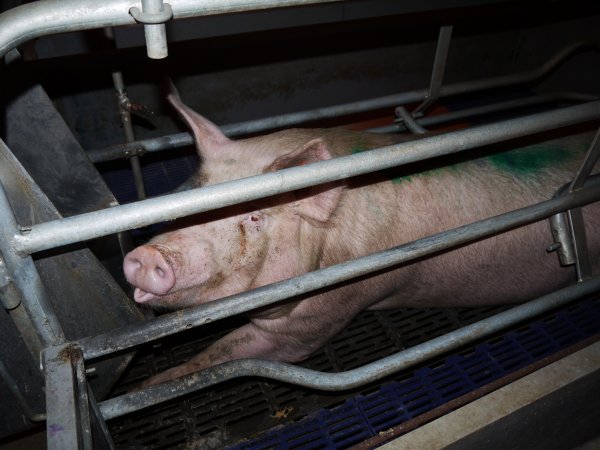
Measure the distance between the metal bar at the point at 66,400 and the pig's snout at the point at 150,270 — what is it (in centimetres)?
38

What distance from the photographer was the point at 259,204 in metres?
2.00

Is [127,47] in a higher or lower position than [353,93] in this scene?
lower

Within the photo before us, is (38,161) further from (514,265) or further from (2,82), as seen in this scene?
(514,265)

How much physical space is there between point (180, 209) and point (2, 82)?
4.19 ft

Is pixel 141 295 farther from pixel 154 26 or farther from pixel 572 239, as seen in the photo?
pixel 572 239

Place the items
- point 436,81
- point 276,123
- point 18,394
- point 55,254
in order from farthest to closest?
point 436,81 < point 276,123 < point 18,394 < point 55,254

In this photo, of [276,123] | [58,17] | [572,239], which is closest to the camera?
[58,17]

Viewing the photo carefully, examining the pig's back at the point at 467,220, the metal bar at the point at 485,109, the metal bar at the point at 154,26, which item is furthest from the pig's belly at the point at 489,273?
the metal bar at the point at 154,26

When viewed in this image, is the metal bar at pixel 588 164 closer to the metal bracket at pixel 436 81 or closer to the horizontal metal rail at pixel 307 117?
the metal bracket at pixel 436 81

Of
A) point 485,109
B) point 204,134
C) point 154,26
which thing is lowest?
point 154,26

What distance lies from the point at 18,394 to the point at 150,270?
758mm

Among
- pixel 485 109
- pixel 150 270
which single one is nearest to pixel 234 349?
pixel 150 270

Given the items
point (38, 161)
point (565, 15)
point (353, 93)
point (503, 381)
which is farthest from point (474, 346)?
point (565, 15)

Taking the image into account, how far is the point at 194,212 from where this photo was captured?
1.20m
